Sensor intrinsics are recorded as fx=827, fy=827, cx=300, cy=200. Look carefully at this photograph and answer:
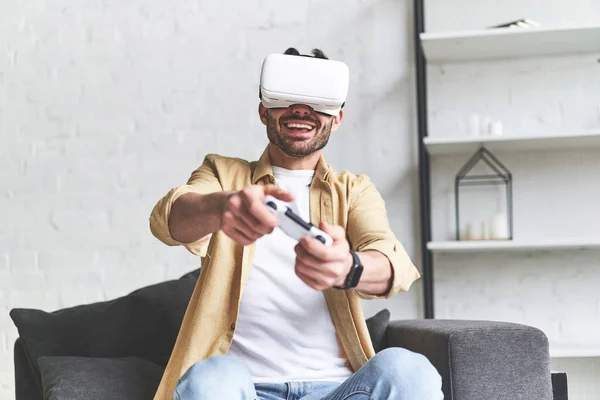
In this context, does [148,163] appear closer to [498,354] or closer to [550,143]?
[550,143]

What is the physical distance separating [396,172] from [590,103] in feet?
2.34

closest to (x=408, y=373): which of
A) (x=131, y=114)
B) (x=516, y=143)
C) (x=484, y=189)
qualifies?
(x=516, y=143)

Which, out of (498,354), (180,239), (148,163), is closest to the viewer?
(180,239)

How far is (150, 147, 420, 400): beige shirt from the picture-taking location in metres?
1.69

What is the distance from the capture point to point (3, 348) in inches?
124

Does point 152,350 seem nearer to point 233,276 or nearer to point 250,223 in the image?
point 233,276

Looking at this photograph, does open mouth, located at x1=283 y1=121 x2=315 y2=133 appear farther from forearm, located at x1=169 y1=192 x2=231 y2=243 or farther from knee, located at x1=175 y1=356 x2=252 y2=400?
knee, located at x1=175 y1=356 x2=252 y2=400

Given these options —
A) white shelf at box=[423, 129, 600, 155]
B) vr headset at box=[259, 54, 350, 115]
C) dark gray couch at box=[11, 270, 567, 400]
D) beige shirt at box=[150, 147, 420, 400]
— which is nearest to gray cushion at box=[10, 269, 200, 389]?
dark gray couch at box=[11, 270, 567, 400]

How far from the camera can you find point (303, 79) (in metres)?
1.66

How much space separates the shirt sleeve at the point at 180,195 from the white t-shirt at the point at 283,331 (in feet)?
0.49

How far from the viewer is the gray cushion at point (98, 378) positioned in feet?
5.81

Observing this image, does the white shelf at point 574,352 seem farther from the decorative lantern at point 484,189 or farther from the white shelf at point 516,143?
the white shelf at point 516,143

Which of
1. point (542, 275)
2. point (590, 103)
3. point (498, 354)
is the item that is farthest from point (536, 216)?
point (498, 354)

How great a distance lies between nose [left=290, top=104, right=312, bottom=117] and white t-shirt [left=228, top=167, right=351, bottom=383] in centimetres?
32
